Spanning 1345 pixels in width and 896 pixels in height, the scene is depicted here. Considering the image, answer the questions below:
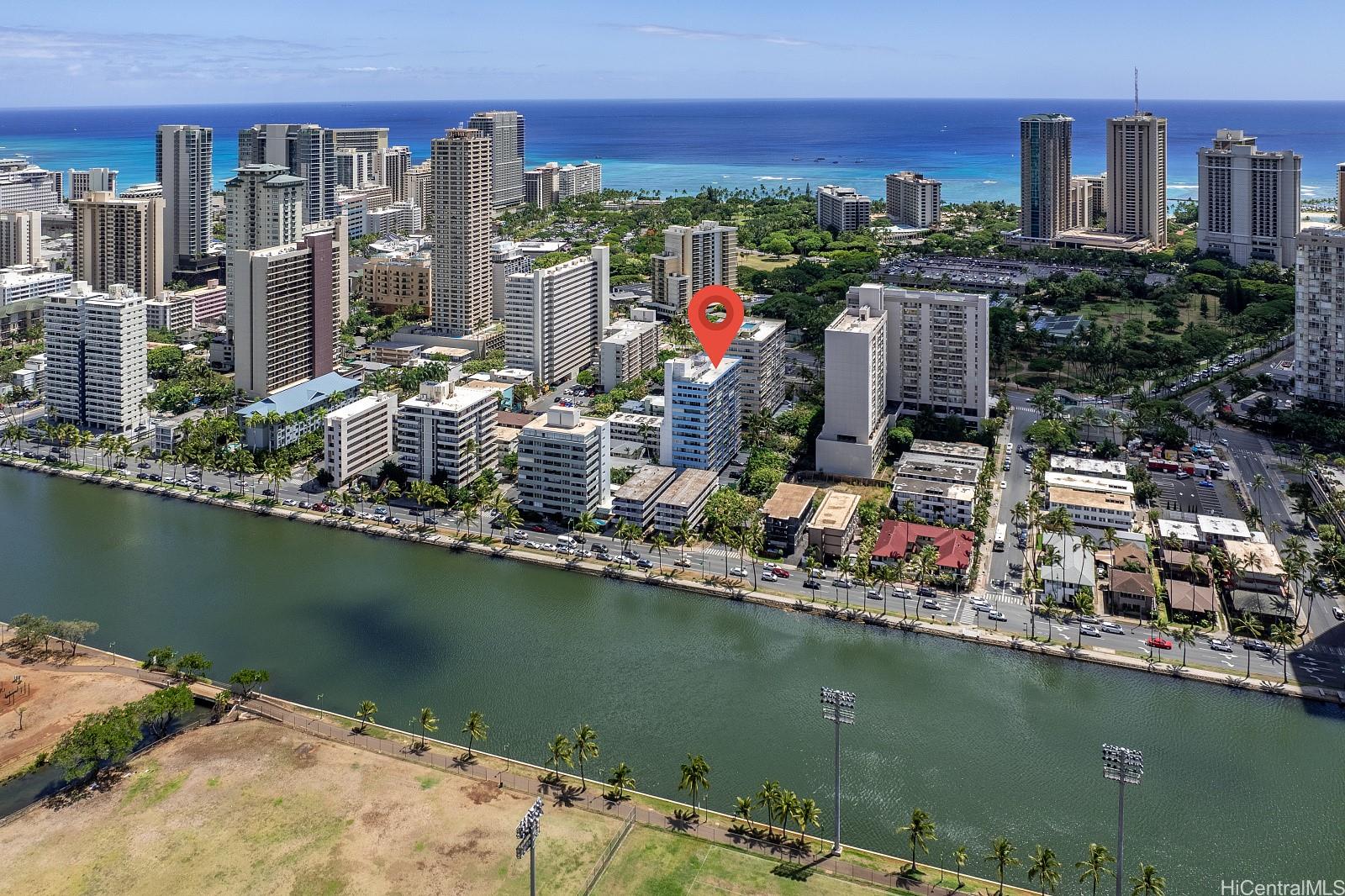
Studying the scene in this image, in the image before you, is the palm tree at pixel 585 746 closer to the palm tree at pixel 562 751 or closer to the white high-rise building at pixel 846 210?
the palm tree at pixel 562 751

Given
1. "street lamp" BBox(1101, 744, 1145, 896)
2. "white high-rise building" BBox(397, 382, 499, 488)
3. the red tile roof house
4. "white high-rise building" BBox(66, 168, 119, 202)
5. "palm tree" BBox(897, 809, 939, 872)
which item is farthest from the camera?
"white high-rise building" BBox(66, 168, 119, 202)

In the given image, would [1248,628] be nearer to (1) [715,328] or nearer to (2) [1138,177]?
(1) [715,328]

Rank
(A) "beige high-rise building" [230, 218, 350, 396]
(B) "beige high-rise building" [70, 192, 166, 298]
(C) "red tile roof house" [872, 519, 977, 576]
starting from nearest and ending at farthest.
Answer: (C) "red tile roof house" [872, 519, 977, 576], (A) "beige high-rise building" [230, 218, 350, 396], (B) "beige high-rise building" [70, 192, 166, 298]

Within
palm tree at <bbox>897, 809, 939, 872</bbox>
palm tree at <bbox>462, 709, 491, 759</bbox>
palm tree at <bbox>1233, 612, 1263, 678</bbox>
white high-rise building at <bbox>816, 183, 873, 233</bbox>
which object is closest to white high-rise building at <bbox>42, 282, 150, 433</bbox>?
palm tree at <bbox>462, 709, 491, 759</bbox>

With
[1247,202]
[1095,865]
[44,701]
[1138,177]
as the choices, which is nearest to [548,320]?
[44,701]

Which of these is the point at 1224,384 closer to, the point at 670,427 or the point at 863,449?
the point at 863,449

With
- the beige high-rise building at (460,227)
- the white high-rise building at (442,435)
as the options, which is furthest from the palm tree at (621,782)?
the beige high-rise building at (460,227)

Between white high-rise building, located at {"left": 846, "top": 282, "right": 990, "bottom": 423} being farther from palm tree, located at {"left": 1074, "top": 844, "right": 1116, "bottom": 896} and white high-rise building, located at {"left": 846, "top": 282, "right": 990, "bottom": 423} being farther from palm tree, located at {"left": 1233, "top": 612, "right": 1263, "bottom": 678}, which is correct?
palm tree, located at {"left": 1074, "top": 844, "right": 1116, "bottom": 896}
